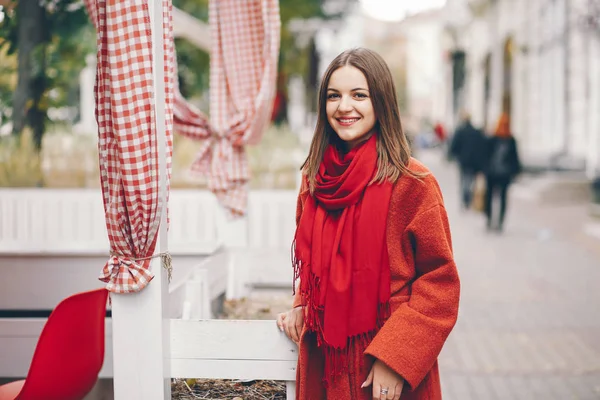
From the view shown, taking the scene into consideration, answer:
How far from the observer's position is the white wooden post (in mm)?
2826

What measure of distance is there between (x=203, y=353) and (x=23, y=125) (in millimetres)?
6275

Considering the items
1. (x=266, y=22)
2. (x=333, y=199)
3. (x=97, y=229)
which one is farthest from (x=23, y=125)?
(x=333, y=199)

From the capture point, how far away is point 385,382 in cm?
233

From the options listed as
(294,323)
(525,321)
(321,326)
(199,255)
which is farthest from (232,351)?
(525,321)

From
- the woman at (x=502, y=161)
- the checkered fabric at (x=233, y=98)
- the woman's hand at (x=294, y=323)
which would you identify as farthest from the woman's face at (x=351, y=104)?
the woman at (x=502, y=161)

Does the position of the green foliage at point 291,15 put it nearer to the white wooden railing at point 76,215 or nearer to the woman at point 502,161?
the woman at point 502,161

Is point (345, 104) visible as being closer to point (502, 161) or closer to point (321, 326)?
point (321, 326)

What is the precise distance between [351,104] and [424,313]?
740 mm

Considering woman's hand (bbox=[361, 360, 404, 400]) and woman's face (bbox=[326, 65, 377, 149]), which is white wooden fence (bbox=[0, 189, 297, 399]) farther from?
woman's face (bbox=[326, 65, 377, 149])

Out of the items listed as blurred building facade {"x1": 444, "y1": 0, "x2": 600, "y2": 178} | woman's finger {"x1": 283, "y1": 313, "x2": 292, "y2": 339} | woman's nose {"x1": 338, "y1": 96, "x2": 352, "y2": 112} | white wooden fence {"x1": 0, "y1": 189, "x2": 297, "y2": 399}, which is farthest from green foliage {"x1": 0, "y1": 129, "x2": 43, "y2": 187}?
blurred building facade {"x1": 444, "y1": 0, "x2": 600, "y2": 178}

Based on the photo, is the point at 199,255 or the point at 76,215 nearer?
the point at 199,255

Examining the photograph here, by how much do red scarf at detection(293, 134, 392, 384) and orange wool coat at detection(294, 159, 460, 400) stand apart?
0.04 m

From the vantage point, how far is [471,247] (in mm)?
10867

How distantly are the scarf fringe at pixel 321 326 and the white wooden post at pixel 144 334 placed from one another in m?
0.67
